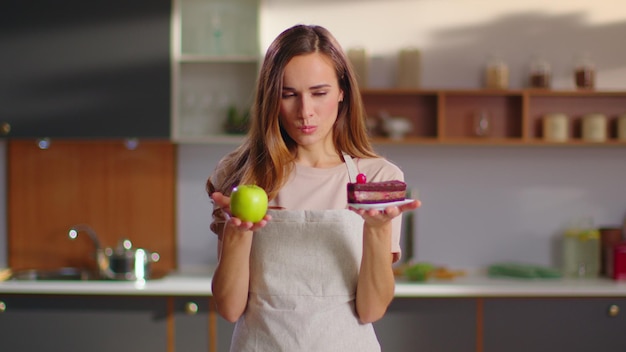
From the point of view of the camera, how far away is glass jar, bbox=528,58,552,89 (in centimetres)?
362

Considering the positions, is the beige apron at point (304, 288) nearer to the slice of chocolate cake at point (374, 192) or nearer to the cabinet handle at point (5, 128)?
the slice of chocolate cake at point (374, 192)

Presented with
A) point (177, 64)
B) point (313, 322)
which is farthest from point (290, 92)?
point (177, 64)

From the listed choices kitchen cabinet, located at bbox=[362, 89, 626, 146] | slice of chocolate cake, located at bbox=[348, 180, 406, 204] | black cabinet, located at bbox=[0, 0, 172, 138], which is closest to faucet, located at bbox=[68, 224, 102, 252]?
black cabinet, located at bbox=[0, 0, 172, 138]

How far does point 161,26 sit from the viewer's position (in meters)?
3.43

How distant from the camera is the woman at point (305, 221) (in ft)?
5.12

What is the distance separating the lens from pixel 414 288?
321 cm

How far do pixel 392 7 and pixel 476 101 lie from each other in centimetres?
58

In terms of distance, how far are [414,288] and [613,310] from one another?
2.62 feet

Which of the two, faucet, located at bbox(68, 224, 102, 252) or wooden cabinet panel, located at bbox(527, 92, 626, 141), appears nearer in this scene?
faucet, located at bbox(68, 224, 102, 252)

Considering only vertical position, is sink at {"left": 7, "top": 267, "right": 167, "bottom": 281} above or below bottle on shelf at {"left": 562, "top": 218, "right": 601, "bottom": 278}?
below

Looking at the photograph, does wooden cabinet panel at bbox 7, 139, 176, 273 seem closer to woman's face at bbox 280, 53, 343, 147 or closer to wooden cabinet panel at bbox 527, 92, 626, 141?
wooden cabinet panel at bbox 527, 92, 626, 141

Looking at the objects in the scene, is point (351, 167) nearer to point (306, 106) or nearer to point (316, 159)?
point (316, 159)

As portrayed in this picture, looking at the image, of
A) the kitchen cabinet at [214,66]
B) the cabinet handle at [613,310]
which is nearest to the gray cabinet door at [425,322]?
the cabinet handle at [613,310]

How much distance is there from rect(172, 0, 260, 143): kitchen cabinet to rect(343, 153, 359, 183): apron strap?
6.44 feet
